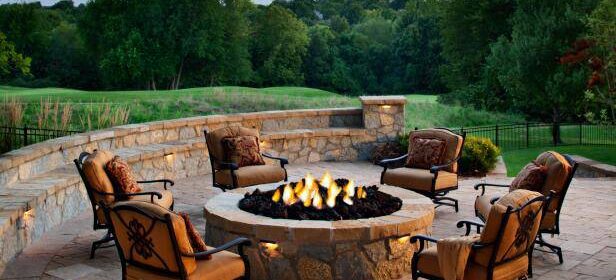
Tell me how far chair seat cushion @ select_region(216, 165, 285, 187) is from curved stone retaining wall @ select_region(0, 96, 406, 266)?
156cm

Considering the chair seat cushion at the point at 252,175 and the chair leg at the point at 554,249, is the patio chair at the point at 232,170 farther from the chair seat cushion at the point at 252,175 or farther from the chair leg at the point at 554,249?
the chair leg at the point at 554,249

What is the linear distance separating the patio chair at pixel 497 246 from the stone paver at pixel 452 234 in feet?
3.95

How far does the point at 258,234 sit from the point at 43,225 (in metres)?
2.85

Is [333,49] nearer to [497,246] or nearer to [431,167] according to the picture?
[431,167]

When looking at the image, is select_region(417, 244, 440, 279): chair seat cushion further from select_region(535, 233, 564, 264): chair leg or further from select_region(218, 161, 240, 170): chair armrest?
select_region(218, 161, 240, 170): chair armrest

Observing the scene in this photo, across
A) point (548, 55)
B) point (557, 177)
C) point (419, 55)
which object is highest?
point (419, 55)

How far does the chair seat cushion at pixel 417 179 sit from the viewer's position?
8.80 meters

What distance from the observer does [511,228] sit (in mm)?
5055

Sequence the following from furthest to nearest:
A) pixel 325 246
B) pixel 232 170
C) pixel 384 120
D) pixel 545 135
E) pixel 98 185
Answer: pixel 545 135 < pixel 384 120 < pixel 232 170 < pixel 98 185 < pixel 325 246

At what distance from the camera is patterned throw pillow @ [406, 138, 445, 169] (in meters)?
9.07

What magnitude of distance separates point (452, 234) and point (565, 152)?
1007cm

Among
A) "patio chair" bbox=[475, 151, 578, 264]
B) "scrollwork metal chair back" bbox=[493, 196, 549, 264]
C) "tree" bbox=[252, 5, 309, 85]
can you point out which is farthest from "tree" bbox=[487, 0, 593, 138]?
"tree" bbox=[252, 5, 309, 85]

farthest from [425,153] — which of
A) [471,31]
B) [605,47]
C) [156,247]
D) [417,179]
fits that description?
[471,31]

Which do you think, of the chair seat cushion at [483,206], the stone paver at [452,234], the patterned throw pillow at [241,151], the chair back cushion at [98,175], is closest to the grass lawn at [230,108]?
the patterned throw pillow at [241,151]
